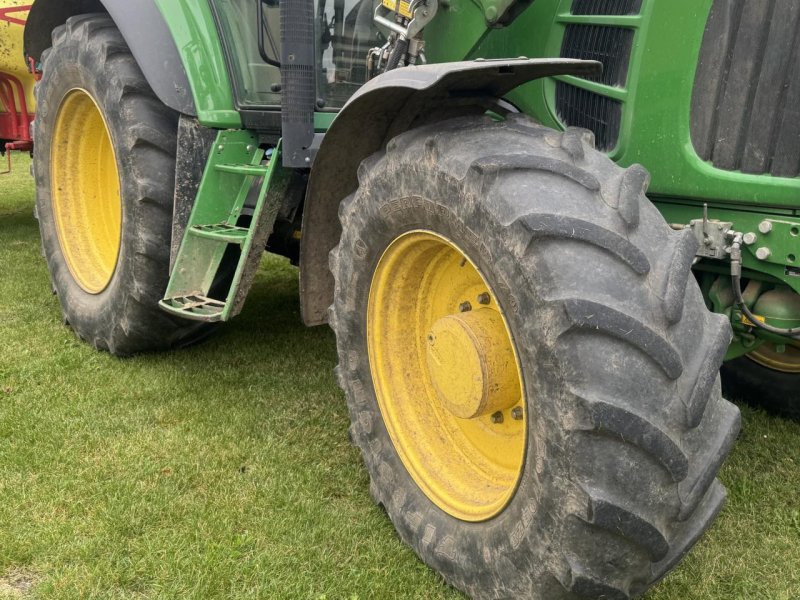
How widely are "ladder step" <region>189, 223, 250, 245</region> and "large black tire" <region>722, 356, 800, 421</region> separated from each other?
6.87 ft

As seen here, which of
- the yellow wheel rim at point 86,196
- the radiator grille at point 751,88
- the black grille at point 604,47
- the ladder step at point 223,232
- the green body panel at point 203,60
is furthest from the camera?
the yellow wheel rim at point 86,196

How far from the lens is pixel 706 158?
6.68ft

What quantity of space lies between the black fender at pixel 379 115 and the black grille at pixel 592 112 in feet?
0.77

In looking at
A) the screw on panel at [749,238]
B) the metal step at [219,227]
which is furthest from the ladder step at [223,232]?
the screw on panel at [749,238]

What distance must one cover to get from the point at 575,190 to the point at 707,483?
70 cm

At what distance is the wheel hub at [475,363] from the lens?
202 centimetres

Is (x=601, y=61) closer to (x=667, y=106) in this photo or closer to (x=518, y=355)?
(x=667, y=106)

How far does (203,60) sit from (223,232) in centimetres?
69

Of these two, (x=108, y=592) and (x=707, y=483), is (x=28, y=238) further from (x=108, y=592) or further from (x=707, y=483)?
(x=707, y=483)

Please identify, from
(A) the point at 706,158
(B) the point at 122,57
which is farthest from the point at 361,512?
(B) the point at 122,57

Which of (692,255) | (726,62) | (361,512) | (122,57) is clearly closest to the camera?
(692,255)

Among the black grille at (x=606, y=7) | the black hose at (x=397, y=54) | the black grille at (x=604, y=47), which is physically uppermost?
the black grille at (x=606, y=7)

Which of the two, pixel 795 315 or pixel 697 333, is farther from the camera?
pixel 795 315

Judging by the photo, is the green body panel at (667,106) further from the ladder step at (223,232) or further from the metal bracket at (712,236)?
the ladder step at (223,232)
